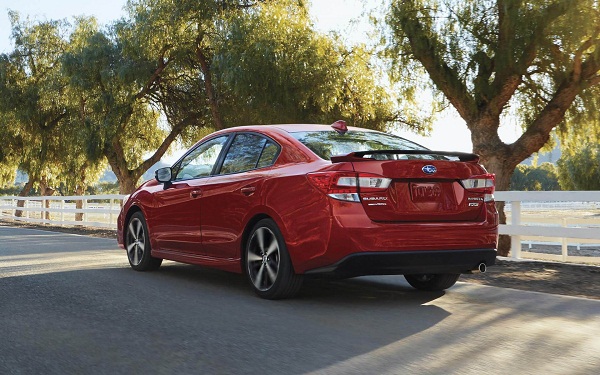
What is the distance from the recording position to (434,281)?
7.52 m

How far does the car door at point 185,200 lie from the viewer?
8.00 m

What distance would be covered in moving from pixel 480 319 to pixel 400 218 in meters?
1.01

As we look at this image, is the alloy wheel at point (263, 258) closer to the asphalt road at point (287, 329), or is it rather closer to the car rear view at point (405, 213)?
the asphalt road at point (287, 329)

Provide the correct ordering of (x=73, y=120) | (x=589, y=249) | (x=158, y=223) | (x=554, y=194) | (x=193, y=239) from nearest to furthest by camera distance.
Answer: (x=193, y=239)
(x=158, y=223)
(x=554, y=194)
(x=73, y=120)
(x=589, y=249)

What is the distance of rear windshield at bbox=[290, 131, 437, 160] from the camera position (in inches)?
266

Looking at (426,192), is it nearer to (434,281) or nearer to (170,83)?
(434,281)

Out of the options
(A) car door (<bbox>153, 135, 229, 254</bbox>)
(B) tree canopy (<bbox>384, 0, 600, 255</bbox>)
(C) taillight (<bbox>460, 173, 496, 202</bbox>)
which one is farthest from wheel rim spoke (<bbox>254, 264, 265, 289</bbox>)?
(B) tree canopy (<bbox>384, 0, 600, 255</bbox>)

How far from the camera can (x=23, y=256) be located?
11.6 meters

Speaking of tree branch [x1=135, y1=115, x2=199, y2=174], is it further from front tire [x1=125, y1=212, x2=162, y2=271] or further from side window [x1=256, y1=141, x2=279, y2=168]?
side window [x1=256, y1=141, x2=279, y2=168]

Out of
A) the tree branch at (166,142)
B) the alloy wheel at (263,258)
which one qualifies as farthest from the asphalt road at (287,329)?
the tree branch at (166,142)

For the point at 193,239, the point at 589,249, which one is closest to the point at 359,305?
the point at 193,239

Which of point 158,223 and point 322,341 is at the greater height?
point 158,223

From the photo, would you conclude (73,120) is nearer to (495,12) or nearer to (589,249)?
(495,12)

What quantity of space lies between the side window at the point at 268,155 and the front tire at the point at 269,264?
0.58 metres
